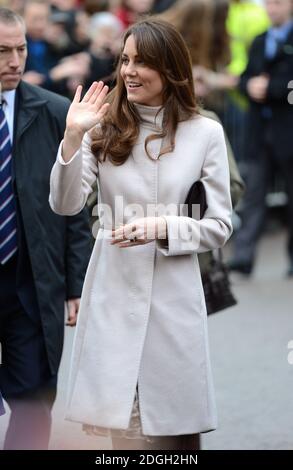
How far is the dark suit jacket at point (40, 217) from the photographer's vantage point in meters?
4.73

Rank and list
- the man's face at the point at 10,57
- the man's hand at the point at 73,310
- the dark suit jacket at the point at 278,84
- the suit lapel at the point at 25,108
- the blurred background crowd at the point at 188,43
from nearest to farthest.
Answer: the man's face at the point at 10,57
the suit lapel at the point at 25,108
the man's hand at the point at 73,310
the blurred background crowd at the point at 188,43
the dark suit jacket at the point at 278,84

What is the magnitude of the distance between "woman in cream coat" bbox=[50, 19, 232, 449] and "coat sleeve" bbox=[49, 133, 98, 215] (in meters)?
0.01

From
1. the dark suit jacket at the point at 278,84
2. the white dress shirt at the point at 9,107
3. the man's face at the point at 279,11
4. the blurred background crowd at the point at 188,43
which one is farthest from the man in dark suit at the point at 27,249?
the man's face at the point at 279,11

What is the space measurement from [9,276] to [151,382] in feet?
3.01

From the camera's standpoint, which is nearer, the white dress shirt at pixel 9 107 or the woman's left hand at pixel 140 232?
the woman's left hand at pixel 140 232

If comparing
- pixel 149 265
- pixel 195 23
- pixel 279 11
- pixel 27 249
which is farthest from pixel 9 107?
pixel 279 11

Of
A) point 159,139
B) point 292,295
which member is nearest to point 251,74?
point 292,295

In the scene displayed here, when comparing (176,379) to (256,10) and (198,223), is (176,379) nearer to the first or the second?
(198,223)

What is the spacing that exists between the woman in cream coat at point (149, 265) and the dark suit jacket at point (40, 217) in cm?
61

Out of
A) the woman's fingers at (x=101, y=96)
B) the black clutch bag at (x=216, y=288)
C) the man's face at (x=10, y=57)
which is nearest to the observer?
the woman's fingers at (x=101, y=96)

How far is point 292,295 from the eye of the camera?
9.09m

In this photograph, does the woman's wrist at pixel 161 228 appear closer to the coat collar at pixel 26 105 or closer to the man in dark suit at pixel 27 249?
the man in dark suit at pixel 27 249
